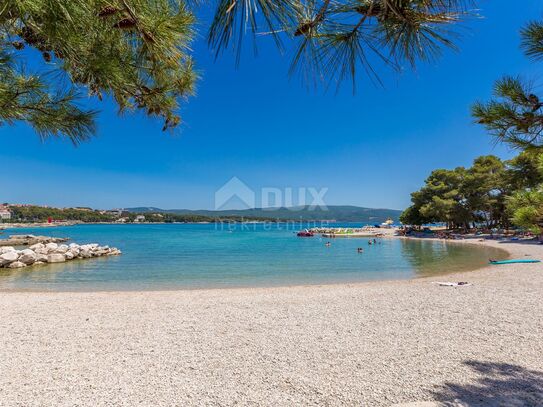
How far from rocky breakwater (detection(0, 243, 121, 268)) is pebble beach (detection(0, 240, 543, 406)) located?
1251 cm

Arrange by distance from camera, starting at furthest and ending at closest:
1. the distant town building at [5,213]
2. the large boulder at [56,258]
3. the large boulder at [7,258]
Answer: the distant town building at [5,213]
the large boulder at [56,258]
the large boulder at [7,258]

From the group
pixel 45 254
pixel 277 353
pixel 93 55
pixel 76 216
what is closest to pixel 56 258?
pixel 45 254

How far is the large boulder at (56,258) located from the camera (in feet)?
60.4

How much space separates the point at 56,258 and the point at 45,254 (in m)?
1.13

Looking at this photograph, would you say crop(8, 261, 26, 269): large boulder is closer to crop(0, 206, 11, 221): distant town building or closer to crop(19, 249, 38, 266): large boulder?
crop(19, 249, 38, 266): large boulder

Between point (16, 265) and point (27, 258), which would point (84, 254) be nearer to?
point (27, 258)

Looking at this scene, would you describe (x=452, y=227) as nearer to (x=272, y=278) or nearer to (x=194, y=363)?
(x=272, y=278)

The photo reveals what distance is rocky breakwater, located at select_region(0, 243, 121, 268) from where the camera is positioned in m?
16.2

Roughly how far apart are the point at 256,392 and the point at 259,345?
4.18 ft

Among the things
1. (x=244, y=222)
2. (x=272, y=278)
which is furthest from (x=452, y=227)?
(x=244, y=222)

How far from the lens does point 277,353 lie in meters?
3.85

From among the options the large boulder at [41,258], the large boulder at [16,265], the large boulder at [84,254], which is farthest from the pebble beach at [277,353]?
the large boulder at [84,254]

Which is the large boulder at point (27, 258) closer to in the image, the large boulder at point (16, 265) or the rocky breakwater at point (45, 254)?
the rocky breakwater at point (45, 254)

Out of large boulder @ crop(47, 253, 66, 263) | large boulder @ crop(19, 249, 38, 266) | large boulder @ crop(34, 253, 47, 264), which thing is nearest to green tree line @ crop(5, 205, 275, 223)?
large boulder @ crop(47, 253, 66, 263)
